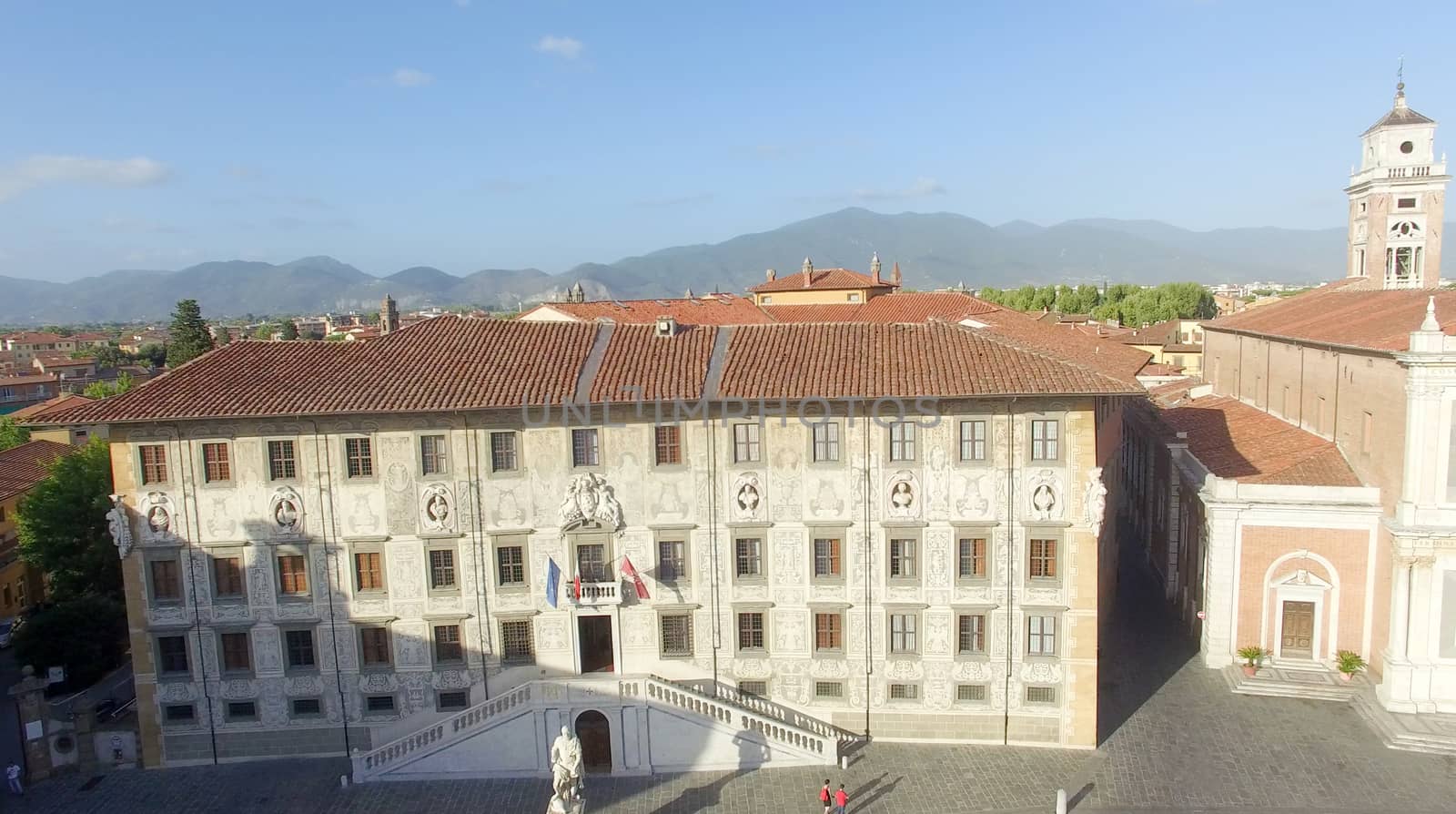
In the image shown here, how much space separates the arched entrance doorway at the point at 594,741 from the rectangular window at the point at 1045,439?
14.6m

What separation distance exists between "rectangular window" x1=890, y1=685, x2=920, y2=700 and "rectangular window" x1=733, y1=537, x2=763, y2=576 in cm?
532

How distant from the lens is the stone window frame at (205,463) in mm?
25109

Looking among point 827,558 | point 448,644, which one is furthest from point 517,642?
point 827,558

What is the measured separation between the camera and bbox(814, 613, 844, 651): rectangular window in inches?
1017

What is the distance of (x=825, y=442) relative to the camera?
82.3 feet

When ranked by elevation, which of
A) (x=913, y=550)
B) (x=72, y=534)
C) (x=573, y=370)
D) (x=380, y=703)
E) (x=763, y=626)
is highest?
(x=573, y=370)

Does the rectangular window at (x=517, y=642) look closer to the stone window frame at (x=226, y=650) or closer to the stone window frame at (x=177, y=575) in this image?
the stone window frame at (x=226, y=650)

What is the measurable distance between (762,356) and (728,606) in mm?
7523

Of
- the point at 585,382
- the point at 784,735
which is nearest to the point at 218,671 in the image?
the point at 585,382

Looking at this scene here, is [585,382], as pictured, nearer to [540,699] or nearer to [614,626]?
[614,626]

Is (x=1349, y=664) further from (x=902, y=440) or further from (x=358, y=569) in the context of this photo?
(x=358, y=569)

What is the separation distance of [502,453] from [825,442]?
371 inches

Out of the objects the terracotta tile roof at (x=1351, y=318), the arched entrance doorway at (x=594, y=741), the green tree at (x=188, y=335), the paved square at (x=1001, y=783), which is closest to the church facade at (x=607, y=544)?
the arched entrance doorway at (x=594, y=741)

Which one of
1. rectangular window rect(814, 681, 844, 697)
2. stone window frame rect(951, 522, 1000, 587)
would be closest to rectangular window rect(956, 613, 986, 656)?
stone window frame rect(951, 522, 1000, 587)
